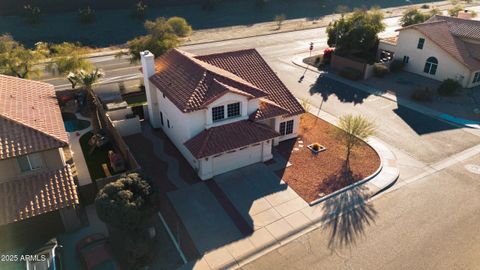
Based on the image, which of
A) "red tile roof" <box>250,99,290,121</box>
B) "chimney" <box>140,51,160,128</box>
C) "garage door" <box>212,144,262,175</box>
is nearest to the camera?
"garage door" <box>212,144,262,175</box>

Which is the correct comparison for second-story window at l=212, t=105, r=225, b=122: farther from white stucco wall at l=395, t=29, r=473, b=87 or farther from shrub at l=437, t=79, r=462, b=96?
white stucco wall at l=395, t=29, r=473, b=87

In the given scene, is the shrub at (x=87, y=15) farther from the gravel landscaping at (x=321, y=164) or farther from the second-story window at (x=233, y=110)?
the second-story window at (x=233, y=110)

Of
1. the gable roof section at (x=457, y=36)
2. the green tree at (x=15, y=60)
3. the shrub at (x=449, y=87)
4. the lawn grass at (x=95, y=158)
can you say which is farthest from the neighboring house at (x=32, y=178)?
the gable roof section at (x=457, y=36)

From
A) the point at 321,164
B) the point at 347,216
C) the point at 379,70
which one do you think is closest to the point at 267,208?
the point at 347,216

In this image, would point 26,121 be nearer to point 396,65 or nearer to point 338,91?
point 338,91

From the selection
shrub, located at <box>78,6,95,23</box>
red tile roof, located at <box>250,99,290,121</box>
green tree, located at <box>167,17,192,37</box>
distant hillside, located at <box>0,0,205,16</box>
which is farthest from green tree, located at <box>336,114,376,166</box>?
distant hillside, located at <box>0,0,205,16</box>
